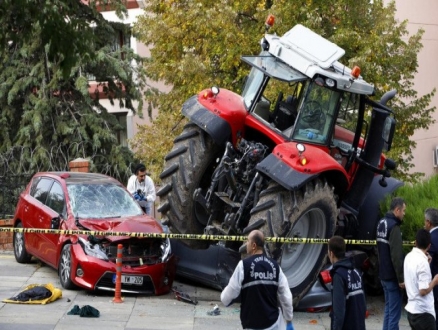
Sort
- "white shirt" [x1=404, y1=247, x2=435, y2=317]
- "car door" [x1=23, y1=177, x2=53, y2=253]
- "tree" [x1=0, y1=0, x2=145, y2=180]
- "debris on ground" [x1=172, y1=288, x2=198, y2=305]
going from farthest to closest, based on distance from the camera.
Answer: "tree" [x1=0, y1=0, x2=145, y2=180]
"car door" [x1=23, y1=177, x2=53, y2=253]
"debris on ground" [x1=172, y1=288, x2=198, y2=305]
"white shirt" [x1=404, y1=247, x2=435, y2=317]

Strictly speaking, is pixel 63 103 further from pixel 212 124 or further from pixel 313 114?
pixel 313 114

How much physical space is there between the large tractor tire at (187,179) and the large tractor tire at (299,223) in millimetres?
1364

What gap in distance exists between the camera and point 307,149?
10742mm

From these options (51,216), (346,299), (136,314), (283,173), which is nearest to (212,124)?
(283,173)

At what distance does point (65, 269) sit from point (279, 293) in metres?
5.13

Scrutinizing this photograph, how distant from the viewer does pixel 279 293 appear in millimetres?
7570

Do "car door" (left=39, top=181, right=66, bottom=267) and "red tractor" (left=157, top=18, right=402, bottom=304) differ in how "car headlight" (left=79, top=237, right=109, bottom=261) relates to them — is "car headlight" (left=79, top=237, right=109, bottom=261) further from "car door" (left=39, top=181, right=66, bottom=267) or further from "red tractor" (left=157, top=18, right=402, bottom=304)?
"red tractor" (left=157, top=18, right=402, bottom=304)

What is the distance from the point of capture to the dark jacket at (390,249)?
9.50m

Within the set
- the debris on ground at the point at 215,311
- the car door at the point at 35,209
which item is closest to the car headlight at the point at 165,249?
the debris on ground at the point at 215,311

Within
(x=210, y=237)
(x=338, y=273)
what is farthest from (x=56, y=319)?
(x=338, y=273)

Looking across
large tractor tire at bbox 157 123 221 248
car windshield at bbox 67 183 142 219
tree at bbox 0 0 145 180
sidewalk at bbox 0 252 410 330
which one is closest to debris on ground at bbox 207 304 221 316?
sidewalk at bbox 0 252 410 330

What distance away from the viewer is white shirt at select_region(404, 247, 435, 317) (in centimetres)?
848

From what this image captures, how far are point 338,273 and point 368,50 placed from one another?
1091cm

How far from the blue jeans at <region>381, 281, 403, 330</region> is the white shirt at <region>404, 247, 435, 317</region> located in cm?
113
